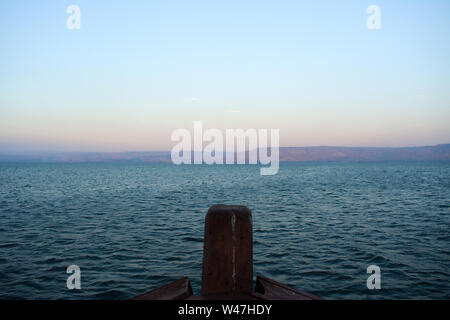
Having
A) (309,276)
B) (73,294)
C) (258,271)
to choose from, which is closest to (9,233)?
(73,294)

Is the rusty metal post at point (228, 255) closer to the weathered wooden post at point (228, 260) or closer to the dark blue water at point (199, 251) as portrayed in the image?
the weathered wooden post at point (228, 260)

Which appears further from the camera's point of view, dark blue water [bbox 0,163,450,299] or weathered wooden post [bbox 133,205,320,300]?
dark blue water [bbox 0,163,450,299]

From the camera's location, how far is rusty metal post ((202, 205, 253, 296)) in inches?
158

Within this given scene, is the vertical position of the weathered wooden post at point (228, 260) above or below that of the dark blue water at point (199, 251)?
above

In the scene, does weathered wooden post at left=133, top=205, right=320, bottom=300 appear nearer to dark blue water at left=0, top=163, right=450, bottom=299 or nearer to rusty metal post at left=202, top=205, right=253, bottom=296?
rusty metal post at left=202, top=205, right=253, bottom=296

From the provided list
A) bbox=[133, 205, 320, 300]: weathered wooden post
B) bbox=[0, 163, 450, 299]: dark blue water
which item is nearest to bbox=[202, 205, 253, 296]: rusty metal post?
bbox=[133, 205, 320, 300]: weathered wooden post

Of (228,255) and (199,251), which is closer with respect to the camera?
(228,255)

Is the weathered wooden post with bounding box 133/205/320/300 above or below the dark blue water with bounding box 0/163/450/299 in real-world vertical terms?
above

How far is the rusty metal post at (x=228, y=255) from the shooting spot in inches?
158

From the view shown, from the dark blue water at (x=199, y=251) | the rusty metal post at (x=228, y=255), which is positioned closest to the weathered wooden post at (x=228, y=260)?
the rusty metal post at (x=228, y=255)

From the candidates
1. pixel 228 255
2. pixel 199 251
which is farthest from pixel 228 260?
pixel 199 251

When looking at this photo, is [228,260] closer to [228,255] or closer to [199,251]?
[228,255]

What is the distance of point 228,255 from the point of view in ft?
13.3
